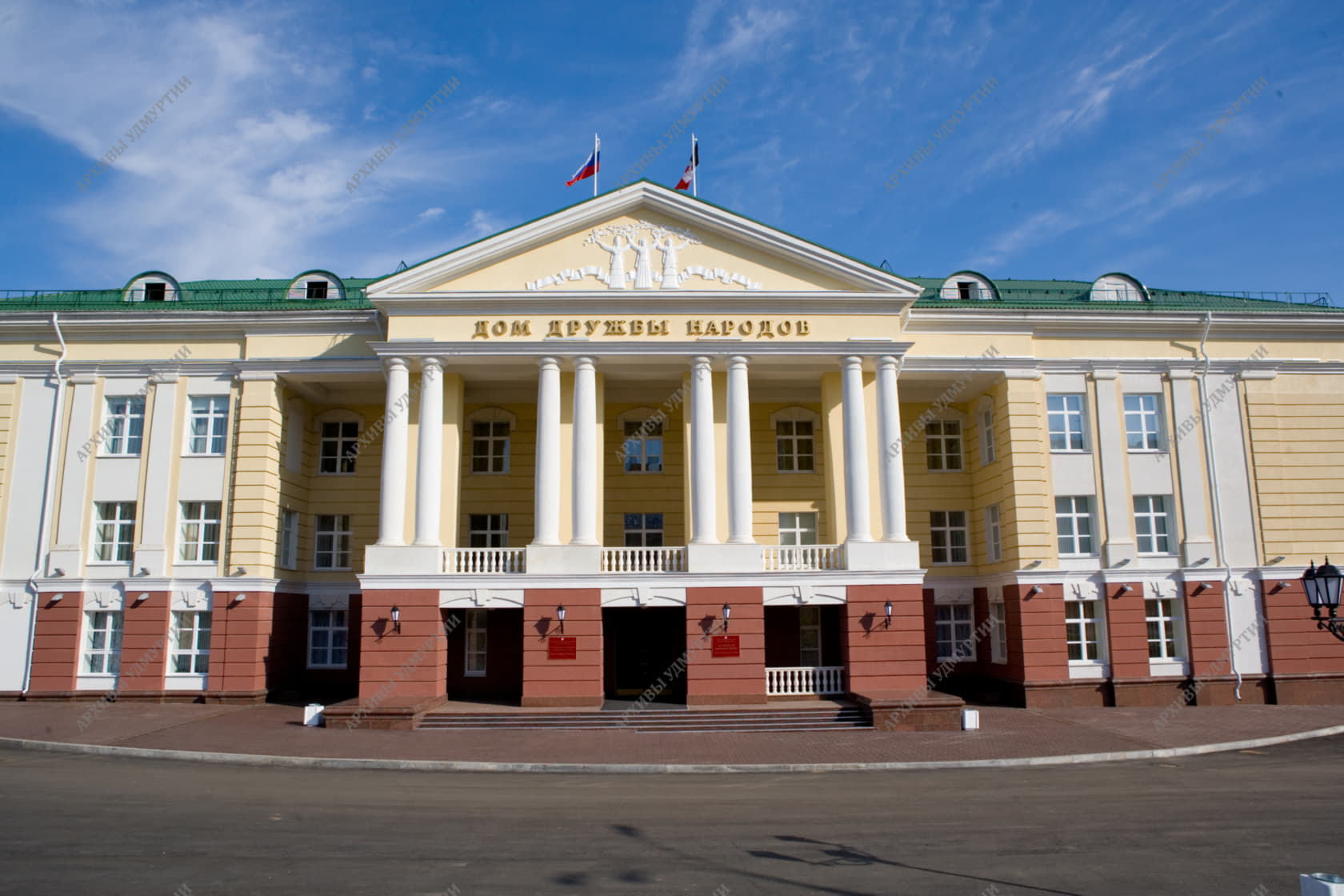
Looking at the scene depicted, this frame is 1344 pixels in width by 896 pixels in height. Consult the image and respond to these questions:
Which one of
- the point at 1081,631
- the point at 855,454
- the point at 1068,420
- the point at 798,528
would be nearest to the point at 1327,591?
the point at 855,454

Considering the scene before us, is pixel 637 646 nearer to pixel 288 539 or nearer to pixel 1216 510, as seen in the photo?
pixel 288 539

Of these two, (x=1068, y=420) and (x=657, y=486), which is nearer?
(x=1068, y=420)

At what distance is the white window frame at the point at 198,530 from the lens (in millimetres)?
26922

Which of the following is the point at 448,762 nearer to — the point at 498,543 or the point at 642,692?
the point at 642,692

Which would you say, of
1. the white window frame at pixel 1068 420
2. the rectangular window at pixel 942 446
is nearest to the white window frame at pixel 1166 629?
the white window frame at pixel 1068 420

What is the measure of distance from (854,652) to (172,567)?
1972 cm

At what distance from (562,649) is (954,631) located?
13.2 m

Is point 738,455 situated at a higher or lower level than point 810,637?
higher

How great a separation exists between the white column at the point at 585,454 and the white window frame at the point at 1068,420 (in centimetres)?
1387

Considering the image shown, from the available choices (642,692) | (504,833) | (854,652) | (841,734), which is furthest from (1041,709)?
(504,833)

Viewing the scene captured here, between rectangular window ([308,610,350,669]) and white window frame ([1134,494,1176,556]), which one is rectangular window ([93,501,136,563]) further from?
white window frame ([1134,494,1176,556])

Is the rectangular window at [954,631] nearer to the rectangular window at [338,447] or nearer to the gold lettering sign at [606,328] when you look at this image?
the gold lettering sign at [606,328]

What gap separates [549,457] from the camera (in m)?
25.2

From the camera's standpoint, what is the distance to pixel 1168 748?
752 inches
